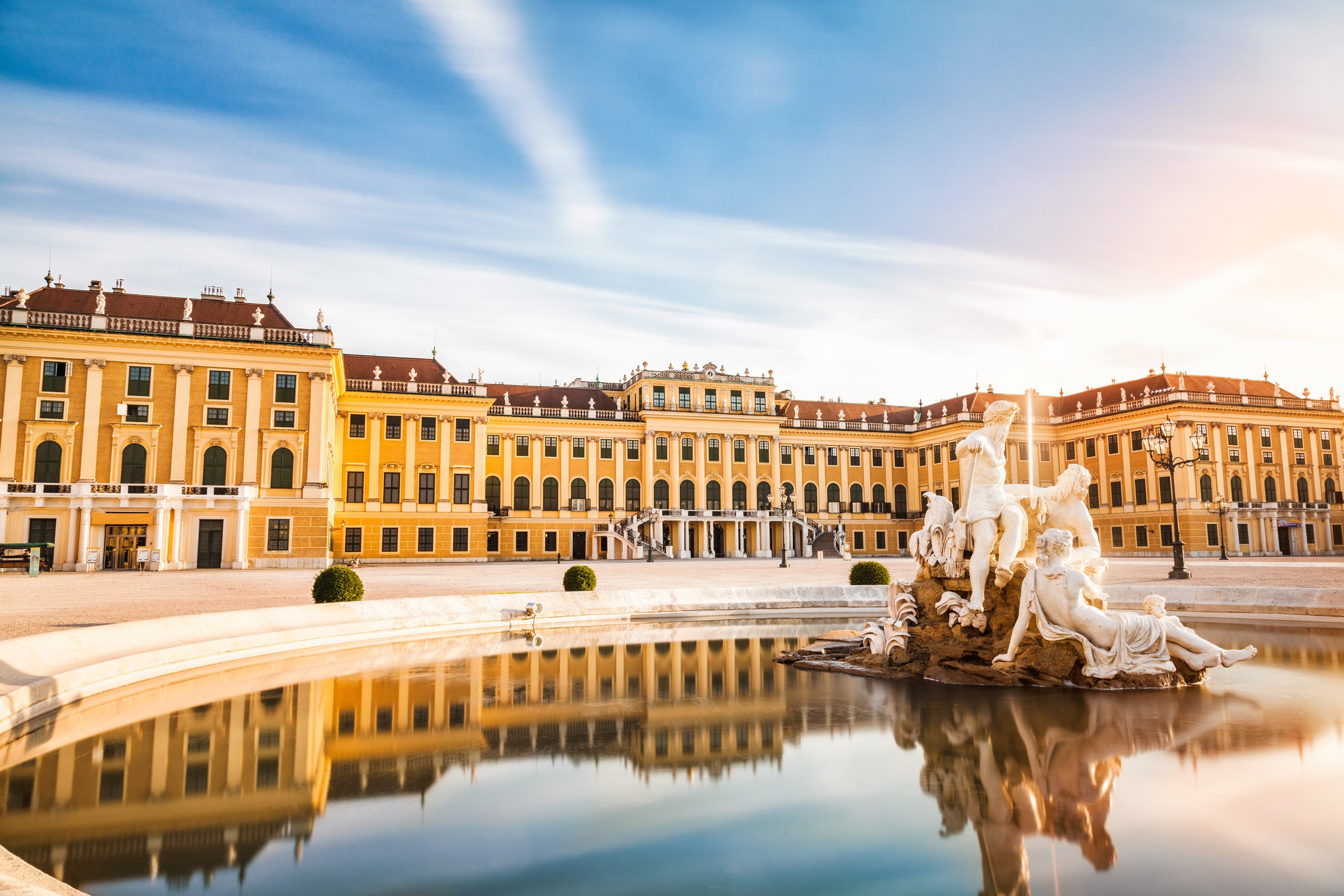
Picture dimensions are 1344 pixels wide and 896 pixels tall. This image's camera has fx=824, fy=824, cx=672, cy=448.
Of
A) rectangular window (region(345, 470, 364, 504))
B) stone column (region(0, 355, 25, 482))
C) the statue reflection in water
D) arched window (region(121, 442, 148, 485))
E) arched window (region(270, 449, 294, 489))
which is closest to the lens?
the statue reflection in water

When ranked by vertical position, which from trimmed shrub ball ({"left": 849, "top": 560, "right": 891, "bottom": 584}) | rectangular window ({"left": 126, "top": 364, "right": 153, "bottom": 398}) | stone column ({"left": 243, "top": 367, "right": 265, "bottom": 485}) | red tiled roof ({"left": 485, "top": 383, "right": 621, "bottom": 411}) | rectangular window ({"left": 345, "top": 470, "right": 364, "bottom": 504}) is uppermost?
red tiled roof ({"left": 485, "top": 383, "right": 621, "bottom": 411})

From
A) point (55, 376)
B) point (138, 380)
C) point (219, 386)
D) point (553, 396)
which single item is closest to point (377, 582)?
point (219, 386)

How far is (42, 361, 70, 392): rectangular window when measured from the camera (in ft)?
121

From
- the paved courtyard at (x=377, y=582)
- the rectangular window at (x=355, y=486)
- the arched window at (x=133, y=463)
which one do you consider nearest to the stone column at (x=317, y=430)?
the paved courtyard at (x=377, y=582)

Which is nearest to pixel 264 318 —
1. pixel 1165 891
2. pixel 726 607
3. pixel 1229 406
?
pixel 726 607

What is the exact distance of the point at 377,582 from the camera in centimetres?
2661

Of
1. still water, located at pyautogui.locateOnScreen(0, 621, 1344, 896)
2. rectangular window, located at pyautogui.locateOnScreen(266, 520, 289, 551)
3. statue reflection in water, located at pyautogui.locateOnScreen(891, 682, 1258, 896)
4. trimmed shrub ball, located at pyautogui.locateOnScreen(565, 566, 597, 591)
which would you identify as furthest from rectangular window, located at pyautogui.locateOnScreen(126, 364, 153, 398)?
statue reflection in water, located at pyautogui.locateOnScreen(891, 682, 1258, 896)

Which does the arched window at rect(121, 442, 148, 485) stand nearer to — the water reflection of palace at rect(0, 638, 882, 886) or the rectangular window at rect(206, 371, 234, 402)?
the rectangular window at rect(206, 371, 234, 402)

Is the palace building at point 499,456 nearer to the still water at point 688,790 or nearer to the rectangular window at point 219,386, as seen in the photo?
the rectangular window at point 219,386

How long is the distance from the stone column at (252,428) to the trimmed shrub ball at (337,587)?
2688 cm

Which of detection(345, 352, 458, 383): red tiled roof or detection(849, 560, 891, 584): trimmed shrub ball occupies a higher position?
detection(345, 352, 458, 383): red tiled roof

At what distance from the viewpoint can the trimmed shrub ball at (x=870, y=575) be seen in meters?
19.7

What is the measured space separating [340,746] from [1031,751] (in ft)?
18.1

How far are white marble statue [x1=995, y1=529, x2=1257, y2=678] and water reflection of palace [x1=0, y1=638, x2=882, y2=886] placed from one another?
8.19ft
